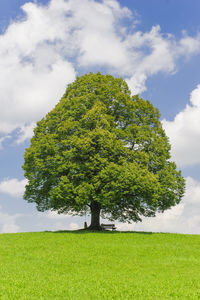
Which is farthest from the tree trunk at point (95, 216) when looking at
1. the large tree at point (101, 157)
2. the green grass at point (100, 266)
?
the green grass at point (100, 266)

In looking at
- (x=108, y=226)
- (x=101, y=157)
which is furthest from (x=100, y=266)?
(x=108, y=226)

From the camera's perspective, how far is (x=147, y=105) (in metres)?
41.2

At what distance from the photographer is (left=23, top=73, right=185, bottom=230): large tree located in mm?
34562

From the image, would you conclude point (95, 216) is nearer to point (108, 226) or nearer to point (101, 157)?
point (108, 226)

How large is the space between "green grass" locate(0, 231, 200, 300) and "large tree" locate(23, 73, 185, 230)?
4.71 meters

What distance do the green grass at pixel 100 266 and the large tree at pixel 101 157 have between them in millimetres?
4706

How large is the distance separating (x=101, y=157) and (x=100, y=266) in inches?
647

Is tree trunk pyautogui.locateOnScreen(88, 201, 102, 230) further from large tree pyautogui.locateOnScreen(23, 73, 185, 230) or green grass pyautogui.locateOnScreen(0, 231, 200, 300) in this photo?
green grass pyautogui.locateOnScreen(0, 231, 200, 300)

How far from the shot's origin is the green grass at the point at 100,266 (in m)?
13.7

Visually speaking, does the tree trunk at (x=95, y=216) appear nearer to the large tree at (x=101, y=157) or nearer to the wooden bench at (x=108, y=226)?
the large tree at (x=101, y=157)

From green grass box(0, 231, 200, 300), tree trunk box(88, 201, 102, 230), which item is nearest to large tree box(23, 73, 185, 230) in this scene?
tree trunk box(88, 201, 102, 230)

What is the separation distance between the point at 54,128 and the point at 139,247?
19.2 meters

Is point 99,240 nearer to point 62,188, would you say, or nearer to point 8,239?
point 62,188

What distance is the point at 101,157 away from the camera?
35906 mm
